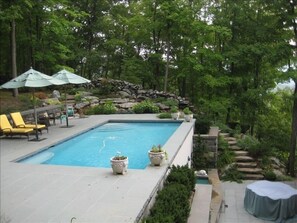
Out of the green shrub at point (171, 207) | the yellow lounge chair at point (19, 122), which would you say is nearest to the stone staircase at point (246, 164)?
the green shrub at point (171, 207)

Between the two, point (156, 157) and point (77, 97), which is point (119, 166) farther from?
point (77, 97)

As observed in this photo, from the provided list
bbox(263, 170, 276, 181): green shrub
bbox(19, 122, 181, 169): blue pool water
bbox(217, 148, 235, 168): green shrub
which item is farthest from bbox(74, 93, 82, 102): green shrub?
bbox(263, 170, 276, 181): green shrub

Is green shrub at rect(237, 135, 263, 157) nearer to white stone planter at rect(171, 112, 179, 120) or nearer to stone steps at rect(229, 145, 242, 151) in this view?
stone steps at rect(229, 145, 242, 151)

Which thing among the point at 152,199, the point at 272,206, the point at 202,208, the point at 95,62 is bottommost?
the point at 272,206

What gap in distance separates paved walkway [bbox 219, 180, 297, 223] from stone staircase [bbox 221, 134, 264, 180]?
49 cm

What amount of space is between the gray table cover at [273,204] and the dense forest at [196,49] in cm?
492

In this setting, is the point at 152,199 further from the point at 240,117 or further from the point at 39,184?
the point at 240,117

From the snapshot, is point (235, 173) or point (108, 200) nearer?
point (108, 200)

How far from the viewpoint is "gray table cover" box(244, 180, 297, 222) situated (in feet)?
31.2

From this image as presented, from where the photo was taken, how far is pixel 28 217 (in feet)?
15.1

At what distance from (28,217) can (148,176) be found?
7.99ft

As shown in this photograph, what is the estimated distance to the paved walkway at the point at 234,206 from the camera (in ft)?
31.4

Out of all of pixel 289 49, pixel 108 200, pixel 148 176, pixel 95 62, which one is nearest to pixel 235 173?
pixel 289 49

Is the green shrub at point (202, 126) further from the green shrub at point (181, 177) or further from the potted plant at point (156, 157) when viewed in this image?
the potted plant at point (156, 157)
